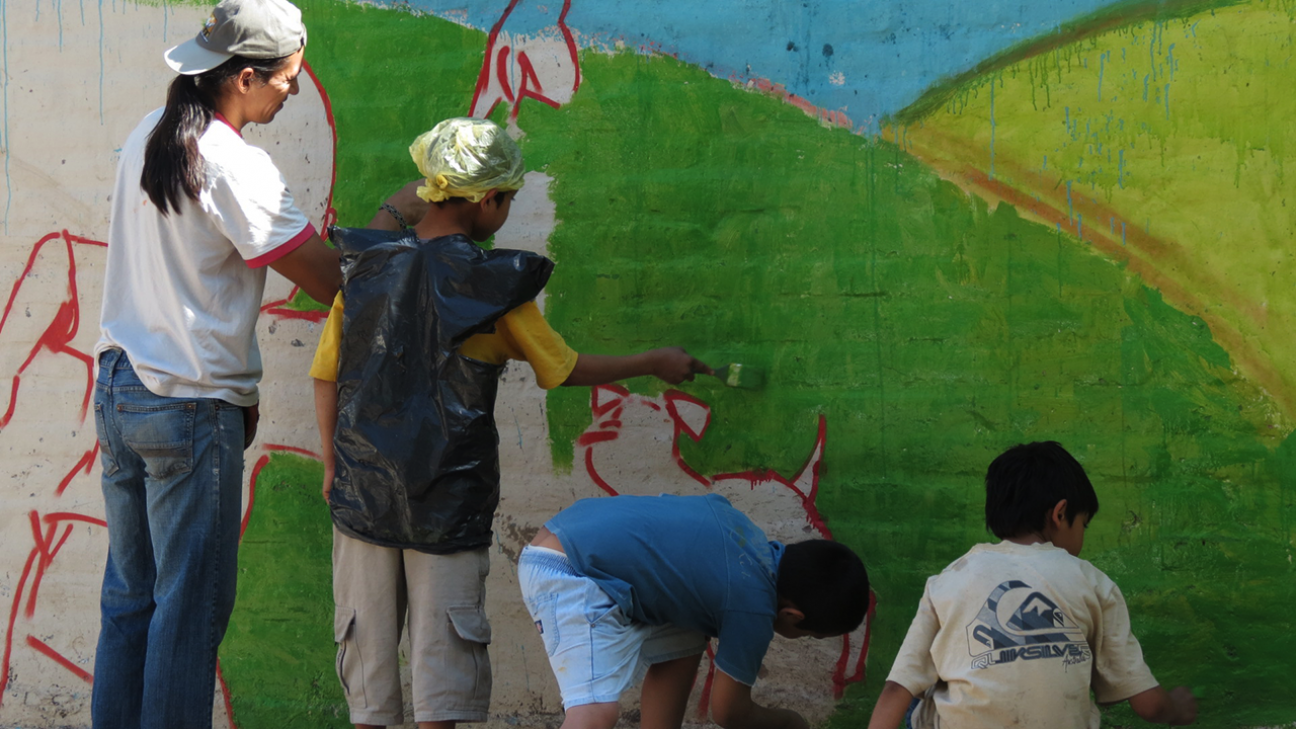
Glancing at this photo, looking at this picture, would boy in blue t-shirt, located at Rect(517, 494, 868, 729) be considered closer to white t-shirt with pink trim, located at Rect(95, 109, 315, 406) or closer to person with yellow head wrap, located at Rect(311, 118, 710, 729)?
person with yellow head wrap, located at Rect(311, 118, 710, 729)

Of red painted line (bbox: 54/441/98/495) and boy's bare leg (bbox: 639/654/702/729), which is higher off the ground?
red painted line (bbox: 54/441/98/495)

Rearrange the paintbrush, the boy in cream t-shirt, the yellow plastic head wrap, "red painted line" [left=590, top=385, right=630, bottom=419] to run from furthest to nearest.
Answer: "red painted line" [left=590, top=385, right=630, bottom=419], the paintbrush, the yellow plastic head wrap, the boy in cream t-shirt

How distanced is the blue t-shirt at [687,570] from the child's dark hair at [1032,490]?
507 mm

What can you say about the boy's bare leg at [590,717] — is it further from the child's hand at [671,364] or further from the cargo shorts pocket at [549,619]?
the child's hand at [671,364]

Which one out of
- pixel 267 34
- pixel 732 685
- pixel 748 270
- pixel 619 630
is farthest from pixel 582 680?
pixel 267 34

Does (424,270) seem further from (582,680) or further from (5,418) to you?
(5,418)

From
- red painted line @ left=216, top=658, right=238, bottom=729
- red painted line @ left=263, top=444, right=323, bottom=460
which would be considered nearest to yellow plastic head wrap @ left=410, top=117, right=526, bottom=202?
red painted line @ left=263, top=444, right=323, bottom=460

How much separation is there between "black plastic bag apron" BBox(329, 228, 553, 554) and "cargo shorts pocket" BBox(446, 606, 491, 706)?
0.17 meters

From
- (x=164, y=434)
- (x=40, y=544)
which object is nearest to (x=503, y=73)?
(x=164, y=434)

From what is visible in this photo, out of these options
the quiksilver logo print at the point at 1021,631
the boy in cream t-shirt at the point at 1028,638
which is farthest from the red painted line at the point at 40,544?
the quiksilver logo print at the point at 1021,631

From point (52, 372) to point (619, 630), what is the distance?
2032 millimetres

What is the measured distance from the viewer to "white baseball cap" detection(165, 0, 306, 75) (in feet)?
7.64

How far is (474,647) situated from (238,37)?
1451 millimetres

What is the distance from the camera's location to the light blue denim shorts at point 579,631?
2.30 m
